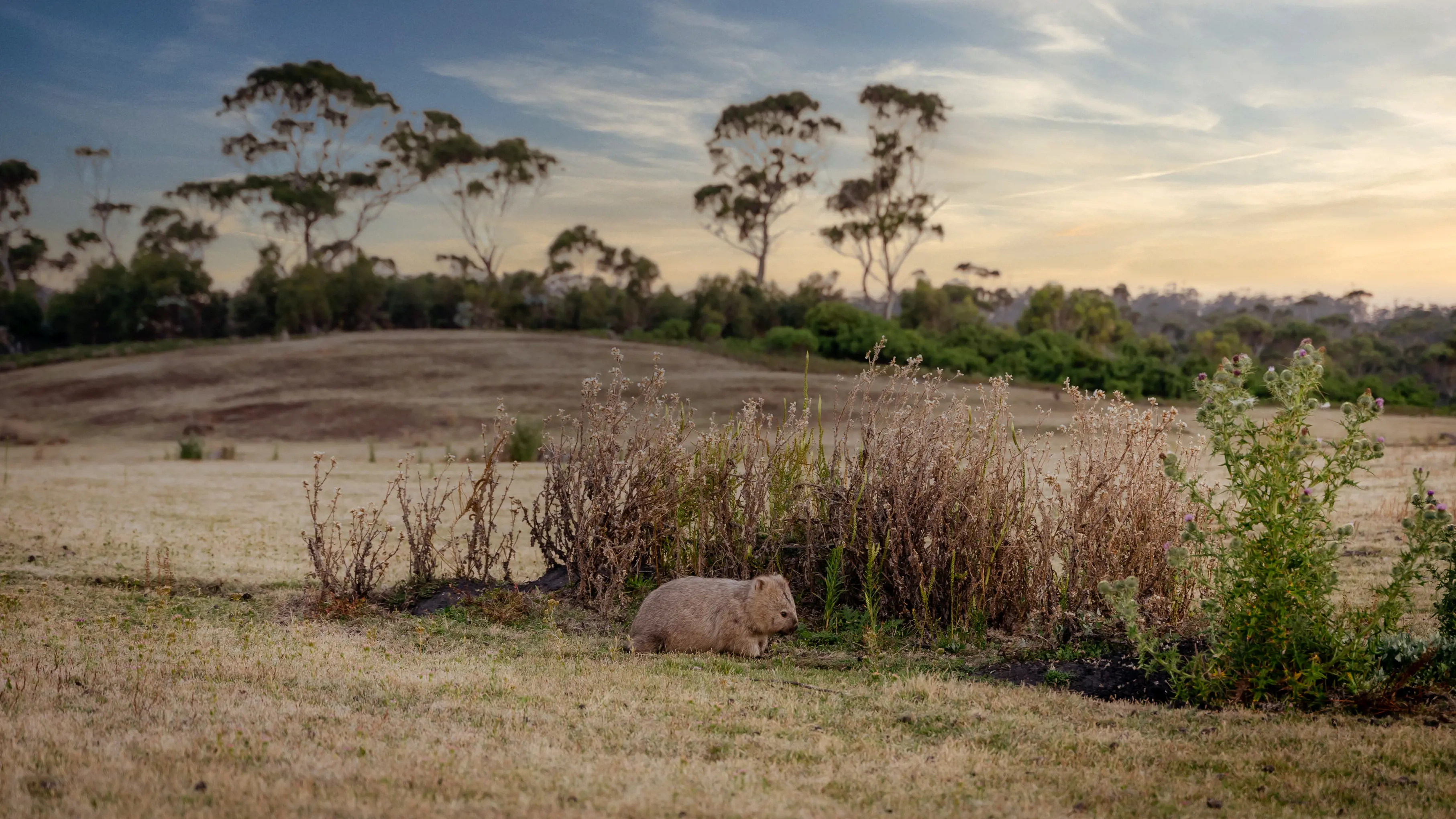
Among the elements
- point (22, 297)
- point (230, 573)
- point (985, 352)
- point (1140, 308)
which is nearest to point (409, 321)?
point (22, 297)

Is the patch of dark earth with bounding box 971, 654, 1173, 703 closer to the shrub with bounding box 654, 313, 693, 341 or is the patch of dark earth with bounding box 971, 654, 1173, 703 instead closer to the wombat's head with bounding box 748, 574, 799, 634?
the wombat's head with bounding box 748, 574, 799, 634

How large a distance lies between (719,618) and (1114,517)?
9.30 ft

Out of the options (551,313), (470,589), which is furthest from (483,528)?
(551,313)

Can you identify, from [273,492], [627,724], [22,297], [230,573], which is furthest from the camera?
[22,297]

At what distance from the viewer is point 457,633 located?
7.76 m

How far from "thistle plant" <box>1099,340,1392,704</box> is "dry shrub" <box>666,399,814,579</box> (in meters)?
3.03

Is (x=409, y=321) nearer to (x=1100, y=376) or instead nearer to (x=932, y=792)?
(x=1100, y=376)

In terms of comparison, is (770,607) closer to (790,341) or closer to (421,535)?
(421,535)

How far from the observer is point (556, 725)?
214 inches

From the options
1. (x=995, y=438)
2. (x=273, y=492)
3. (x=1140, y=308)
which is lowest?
(x=273, y=492)

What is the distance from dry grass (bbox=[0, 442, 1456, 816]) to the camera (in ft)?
14.6

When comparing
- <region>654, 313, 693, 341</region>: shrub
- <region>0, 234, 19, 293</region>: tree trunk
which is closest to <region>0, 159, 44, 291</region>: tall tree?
<region>0, 234, 19, 293</region>: tree trunk

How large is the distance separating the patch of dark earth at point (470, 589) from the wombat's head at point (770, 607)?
2.16 m

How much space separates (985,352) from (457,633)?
40.6m
